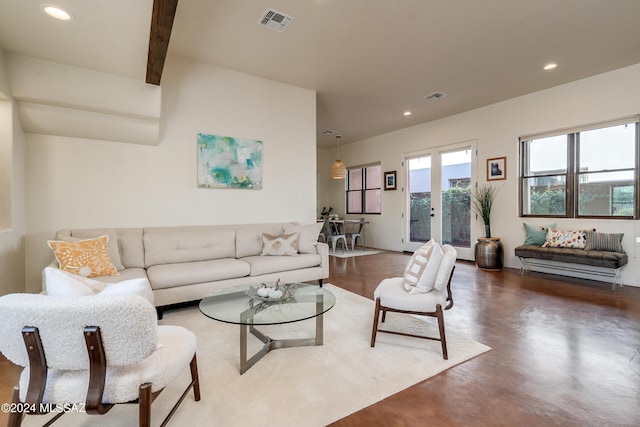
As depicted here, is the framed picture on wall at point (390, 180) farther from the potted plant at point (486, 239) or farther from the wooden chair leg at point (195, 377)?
the wooden chair leg at point (195, 377)

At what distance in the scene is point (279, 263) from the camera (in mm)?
3697

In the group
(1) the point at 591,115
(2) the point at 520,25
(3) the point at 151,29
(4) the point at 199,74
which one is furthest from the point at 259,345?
(1) the point at 591,115

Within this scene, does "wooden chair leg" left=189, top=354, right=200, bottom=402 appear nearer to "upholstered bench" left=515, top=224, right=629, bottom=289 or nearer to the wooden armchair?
the wooden armchair

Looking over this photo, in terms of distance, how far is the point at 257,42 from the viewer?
3441mm

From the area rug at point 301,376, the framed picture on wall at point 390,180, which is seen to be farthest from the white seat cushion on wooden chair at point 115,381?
the framed picture on wall at point 390,180

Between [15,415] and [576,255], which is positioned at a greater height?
[576,255]

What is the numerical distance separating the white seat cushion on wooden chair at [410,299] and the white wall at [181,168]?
2.62 metres

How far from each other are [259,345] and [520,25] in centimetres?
410

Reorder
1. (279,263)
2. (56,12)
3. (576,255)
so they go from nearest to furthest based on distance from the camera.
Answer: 1. (56,12)
2. (279,263)
3. (576,255)

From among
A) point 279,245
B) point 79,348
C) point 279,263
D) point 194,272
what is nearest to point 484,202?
point 279,245

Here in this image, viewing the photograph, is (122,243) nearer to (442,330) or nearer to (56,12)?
(56,12)

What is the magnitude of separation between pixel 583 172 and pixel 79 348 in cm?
620

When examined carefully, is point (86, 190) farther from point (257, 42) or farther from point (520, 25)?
point (520, 25)

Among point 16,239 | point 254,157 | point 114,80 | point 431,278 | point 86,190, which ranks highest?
point 114,80
